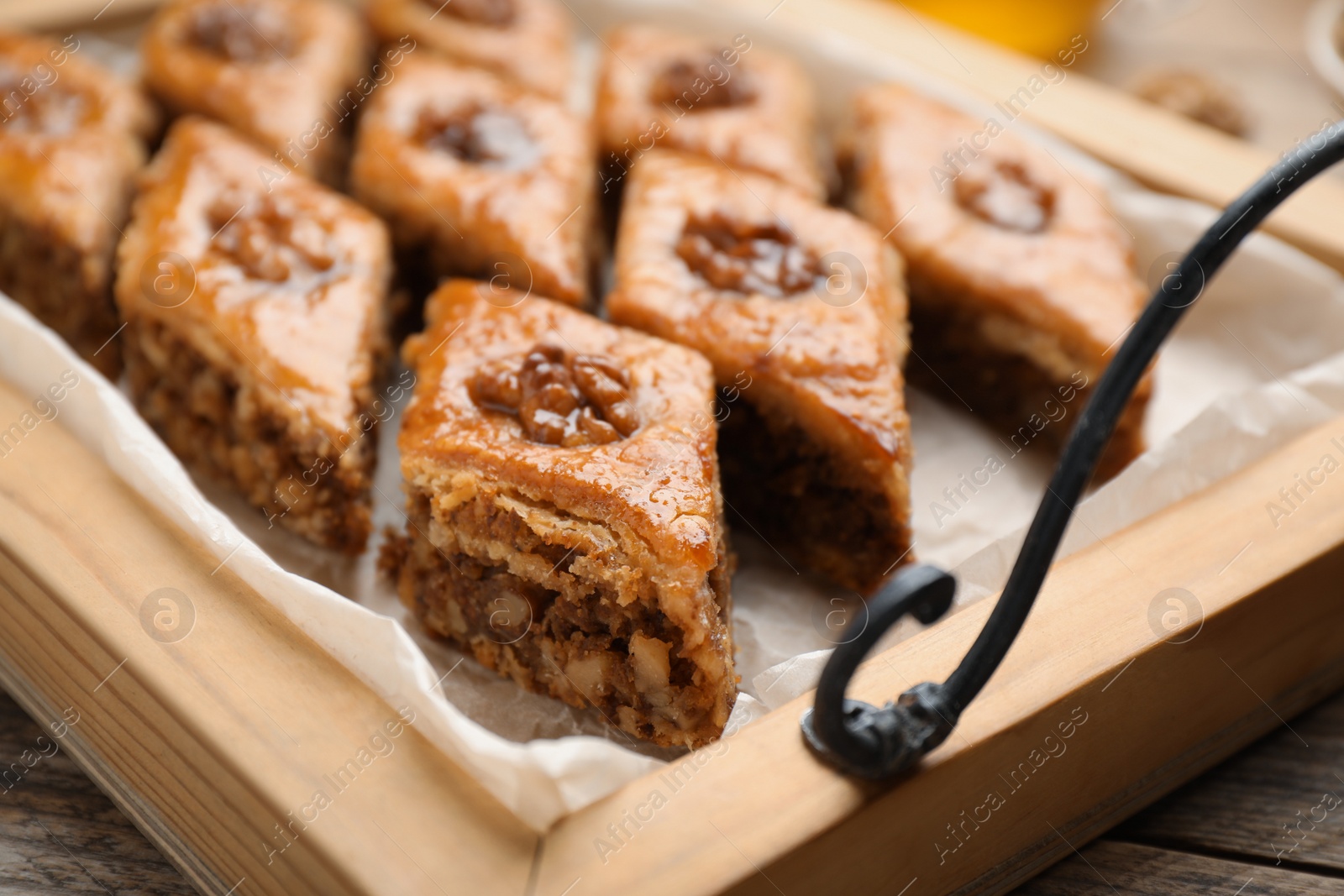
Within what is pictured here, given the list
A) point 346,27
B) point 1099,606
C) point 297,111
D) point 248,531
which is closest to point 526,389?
point 248,531

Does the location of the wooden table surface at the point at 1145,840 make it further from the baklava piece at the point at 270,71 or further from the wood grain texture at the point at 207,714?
the baklava piece at the point at 270,71

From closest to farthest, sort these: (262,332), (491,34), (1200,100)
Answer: (262,332) → (491,34) → (1200,100)

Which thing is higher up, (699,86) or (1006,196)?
(699,86)

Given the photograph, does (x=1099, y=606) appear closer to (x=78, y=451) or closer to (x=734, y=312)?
(x=734, y=312)

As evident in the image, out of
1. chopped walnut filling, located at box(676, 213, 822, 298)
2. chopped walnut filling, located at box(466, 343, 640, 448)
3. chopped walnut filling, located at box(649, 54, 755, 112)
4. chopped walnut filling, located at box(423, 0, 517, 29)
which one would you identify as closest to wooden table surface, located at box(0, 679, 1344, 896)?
chopped walnut filling, located at box(466, 343, 640, 448)

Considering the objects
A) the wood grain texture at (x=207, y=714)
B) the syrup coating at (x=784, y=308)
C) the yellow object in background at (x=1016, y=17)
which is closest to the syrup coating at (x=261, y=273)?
the wood grain texture at (x=207, y=714)

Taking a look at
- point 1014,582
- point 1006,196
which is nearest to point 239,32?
point 1006,196

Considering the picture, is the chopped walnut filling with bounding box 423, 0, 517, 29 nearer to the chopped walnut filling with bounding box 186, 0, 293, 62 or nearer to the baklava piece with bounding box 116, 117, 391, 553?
the chopped walnut filling with bounding box 186, 0, 293, 62

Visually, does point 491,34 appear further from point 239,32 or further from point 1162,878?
point 1162,878
